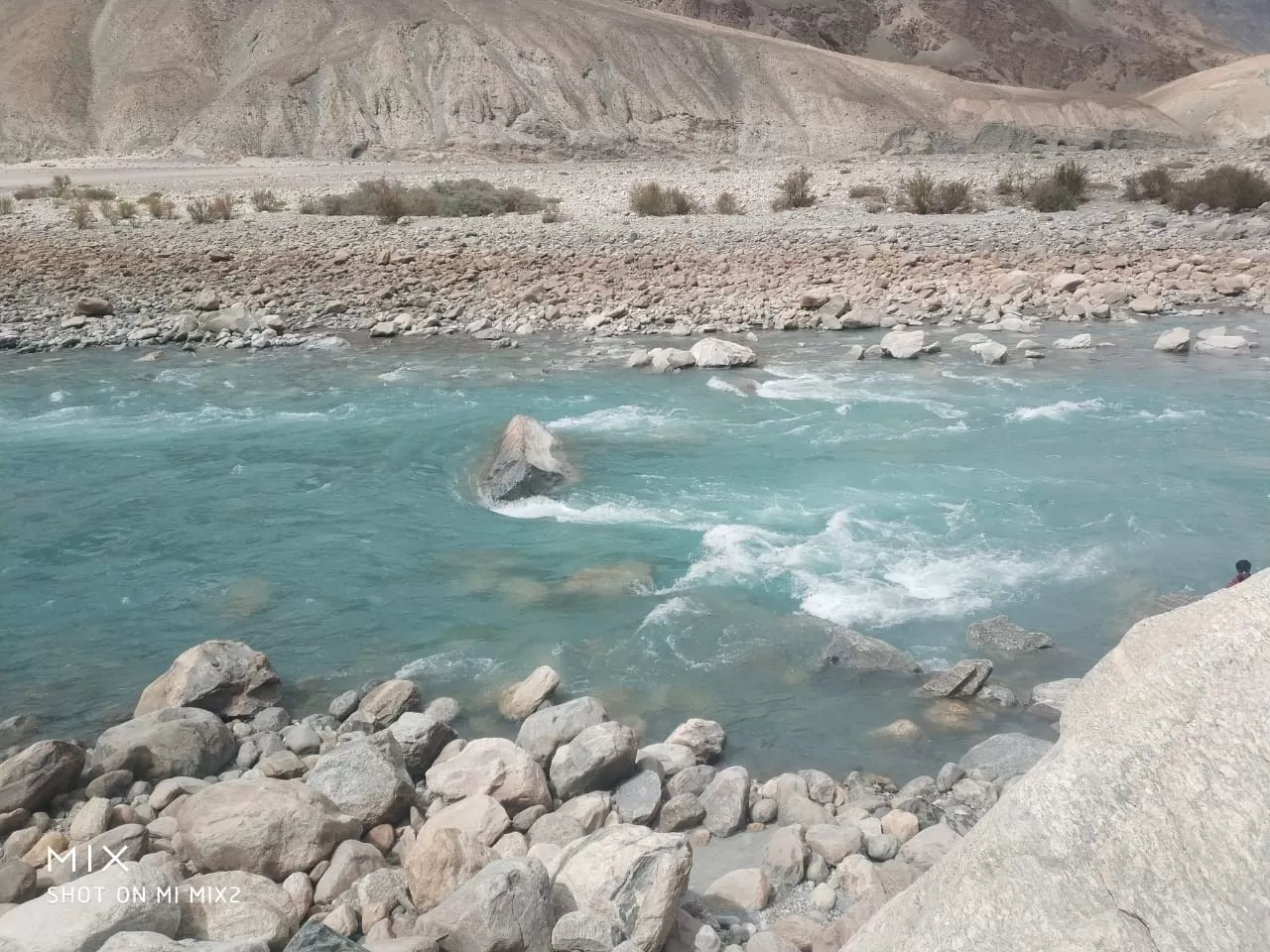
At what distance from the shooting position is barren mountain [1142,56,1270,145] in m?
61.3

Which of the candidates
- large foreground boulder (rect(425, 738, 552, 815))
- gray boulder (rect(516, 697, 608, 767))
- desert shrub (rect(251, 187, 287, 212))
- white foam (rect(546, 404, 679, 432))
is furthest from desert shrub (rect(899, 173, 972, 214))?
large foreground boulder (rect(425, 738, 552, 815))

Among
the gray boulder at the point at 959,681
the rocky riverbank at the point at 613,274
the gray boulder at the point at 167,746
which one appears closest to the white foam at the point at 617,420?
the rocky riverbank at the point at 613,274

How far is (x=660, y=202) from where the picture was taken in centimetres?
2530

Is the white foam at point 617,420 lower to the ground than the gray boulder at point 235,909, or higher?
lower

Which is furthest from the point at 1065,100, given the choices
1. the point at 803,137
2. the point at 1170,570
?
the point at 1170,570

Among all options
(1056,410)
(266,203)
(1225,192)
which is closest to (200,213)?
(266,203)

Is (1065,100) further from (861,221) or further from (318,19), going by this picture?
(861,221)

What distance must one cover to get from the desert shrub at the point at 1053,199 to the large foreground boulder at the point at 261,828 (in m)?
24.4

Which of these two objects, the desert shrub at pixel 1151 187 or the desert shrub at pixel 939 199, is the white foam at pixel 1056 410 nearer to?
the desert shrub at pixel 939 199

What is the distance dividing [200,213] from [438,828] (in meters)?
24.4

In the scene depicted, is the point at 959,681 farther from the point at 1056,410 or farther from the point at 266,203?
the point at 266,203

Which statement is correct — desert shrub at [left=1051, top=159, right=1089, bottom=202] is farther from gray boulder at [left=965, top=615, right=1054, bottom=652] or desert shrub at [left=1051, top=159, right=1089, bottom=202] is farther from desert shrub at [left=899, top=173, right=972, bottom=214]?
gray boulder at [left=965, top=615, right=1054, bottom=652]

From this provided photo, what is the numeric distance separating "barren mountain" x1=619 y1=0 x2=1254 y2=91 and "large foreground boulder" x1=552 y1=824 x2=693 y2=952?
101710 millimetres

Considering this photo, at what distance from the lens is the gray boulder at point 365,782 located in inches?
176
